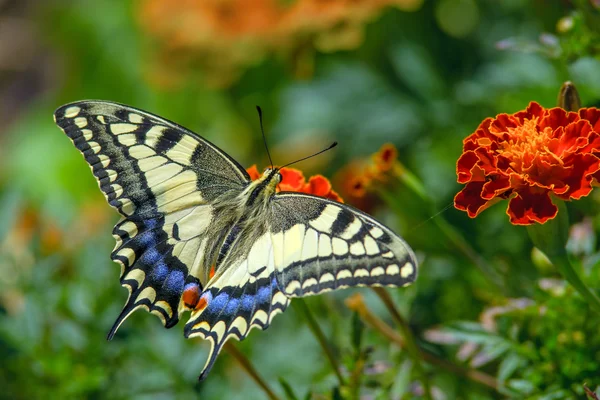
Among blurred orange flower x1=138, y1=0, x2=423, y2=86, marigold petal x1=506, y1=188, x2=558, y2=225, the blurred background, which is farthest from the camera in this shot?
blurred orange flower x1=138, y1=0, x2=423, y2=86

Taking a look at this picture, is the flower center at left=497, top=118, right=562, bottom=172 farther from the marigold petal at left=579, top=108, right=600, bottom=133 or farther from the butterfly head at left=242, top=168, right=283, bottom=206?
the butterfly head at left=242, top=168, right=283, bottom=206

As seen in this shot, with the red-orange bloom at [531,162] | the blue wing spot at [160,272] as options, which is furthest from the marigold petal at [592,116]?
the blue wing spot at [160,272]

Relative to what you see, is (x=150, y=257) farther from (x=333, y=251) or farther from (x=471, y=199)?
(x=471, y=199)

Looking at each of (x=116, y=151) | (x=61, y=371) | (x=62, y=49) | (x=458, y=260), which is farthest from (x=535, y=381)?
(x=62, y=49)

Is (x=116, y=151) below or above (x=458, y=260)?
above

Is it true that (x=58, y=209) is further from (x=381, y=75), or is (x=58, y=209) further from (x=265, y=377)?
(x=381, y=75)

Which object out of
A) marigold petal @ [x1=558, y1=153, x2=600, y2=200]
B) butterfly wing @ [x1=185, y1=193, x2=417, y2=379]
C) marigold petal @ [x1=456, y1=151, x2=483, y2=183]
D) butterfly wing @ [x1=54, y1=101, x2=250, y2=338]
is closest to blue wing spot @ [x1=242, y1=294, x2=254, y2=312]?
butterfly wing @ [x1=185, y1=193, x2=417, y2=379]

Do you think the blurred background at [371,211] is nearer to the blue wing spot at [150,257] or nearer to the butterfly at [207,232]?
the butterfly at [207,232]
